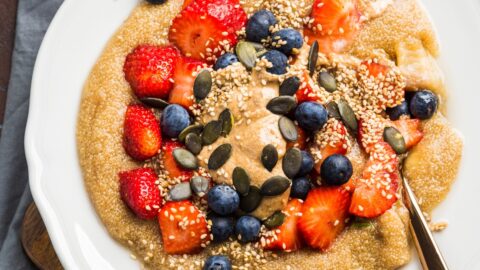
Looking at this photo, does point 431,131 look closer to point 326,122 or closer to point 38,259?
point 326,122

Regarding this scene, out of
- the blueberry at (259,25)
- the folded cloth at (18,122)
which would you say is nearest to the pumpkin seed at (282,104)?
the blueberry at (259,25)

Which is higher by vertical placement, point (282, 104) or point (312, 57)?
point (312, 57)

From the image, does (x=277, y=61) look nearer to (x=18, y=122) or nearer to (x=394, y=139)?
(x=394, y=139)

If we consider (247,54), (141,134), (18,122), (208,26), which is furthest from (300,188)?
(18,122)

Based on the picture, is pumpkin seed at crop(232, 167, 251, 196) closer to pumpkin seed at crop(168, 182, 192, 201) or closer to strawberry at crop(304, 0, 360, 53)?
pumpkin seed at crop(168, 182, 192, 201)

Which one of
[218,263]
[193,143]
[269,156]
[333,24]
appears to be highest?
[333,24]

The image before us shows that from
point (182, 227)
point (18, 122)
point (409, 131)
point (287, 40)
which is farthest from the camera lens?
point (18, 122)
